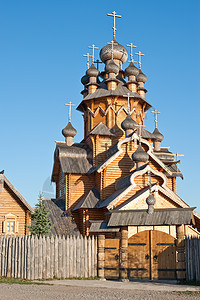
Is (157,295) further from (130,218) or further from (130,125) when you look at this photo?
(130,125)

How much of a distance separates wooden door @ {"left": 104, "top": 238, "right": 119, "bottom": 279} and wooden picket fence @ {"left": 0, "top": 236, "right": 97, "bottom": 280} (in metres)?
0.45

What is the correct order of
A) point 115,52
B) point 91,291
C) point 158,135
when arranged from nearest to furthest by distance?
point 91,291 < point 115,52 < point 158,135

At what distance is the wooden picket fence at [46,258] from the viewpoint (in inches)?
581

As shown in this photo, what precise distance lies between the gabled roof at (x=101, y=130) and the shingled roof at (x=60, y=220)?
489 centimetres

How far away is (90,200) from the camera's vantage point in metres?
23.3

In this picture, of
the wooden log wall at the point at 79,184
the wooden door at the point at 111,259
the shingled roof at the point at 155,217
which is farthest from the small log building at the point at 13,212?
the shingled roof at the point at 155,217

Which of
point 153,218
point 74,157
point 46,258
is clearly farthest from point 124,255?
point 74,157

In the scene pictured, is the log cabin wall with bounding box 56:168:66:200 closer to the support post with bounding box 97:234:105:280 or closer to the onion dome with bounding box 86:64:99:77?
the onion dome with bounding box 86:64:99:77

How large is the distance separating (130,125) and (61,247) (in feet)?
38.2

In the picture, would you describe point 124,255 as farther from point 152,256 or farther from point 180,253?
point 180,253

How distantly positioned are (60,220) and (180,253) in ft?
33.7

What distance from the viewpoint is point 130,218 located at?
15250 millimetres

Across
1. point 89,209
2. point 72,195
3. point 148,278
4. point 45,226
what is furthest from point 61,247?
point 72,195

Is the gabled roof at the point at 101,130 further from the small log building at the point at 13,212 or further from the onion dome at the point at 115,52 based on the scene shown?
the small log building at the point at 13,212
